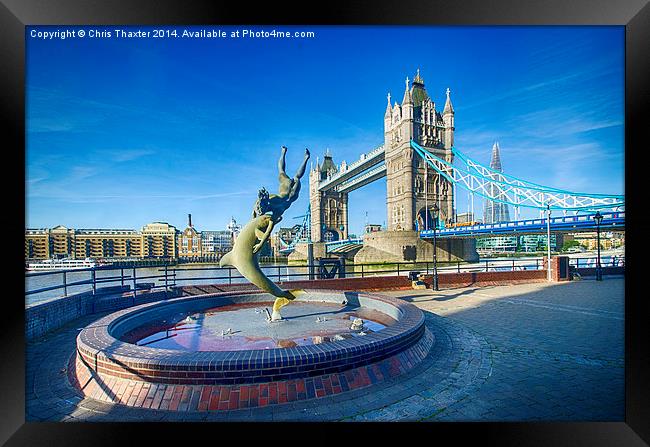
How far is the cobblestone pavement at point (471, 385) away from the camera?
10.1 feet

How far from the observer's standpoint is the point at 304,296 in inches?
296

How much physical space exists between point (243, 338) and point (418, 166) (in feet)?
149

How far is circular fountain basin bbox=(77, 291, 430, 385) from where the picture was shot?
3104 mm

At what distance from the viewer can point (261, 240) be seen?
5.57 meters

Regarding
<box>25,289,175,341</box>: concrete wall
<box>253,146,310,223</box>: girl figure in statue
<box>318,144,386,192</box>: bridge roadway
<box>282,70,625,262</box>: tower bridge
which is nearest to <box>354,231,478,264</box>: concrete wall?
<box>282,70,625,262</box>: tower bridge

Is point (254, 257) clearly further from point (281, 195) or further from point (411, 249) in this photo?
point (411, 249)

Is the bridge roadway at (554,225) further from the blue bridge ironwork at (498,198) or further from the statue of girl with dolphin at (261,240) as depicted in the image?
the statue of girl with dolphin at (261,240)

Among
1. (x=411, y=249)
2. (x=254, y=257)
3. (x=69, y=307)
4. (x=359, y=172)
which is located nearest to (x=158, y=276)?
(x=69, y=307)

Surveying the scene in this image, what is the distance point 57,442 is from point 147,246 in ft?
95.8

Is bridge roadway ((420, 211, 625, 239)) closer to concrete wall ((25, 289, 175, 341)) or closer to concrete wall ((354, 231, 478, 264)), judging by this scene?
concrete wall ((354, 231, 478, 264))
